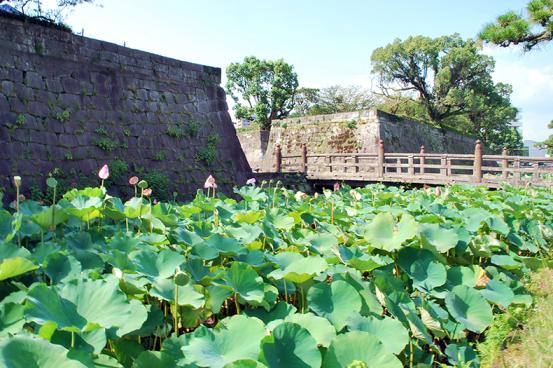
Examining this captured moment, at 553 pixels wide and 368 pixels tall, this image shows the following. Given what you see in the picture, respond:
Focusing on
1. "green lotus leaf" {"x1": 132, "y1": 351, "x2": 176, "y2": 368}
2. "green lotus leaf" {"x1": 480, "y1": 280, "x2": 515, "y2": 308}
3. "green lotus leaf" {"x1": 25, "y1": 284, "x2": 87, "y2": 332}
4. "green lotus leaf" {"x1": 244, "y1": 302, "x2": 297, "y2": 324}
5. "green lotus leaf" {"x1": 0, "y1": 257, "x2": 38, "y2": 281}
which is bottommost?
"green lotus leaf" {"x1": 480, "y1": 280, "x2": 515, "y2": 308}

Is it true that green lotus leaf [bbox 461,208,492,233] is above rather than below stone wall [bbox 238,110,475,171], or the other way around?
below

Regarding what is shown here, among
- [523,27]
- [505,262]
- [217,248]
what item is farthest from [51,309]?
[523,27]

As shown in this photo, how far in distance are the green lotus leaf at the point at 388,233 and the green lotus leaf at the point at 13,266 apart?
41.4 inches

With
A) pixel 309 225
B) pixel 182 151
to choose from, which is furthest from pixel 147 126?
pixel 309 225

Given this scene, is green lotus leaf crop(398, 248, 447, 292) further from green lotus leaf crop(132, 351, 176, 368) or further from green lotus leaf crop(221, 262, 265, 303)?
green lotus leaf crop(132, 351, 176, 368)

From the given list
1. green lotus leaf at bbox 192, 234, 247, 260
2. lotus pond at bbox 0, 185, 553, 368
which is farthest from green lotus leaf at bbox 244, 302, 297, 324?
green lotus leaf at bbox 192, 234, 247, 260

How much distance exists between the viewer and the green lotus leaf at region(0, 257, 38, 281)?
91 cm

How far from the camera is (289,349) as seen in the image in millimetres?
854

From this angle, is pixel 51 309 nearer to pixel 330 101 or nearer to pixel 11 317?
pixel 11 317

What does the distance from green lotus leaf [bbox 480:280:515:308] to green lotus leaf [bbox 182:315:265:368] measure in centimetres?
94

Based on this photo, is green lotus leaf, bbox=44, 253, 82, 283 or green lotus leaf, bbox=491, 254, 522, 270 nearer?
green lotus leaf, bbox=44, 253, 82, 283

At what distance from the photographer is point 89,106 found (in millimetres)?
6188

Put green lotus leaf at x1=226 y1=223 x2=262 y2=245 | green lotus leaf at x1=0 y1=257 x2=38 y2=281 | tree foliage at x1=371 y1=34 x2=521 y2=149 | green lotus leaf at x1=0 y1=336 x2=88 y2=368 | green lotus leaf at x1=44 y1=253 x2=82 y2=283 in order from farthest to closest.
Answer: tree foliage at x1=371 y1=34 x2=521 y2=149 → green lotus leaf at x1=226 y1=223 x2=262 y2=245 → green lotus leaf at x1=44 y1=253 x2=82 y2=283 → green lotus leaf at x1=0 y1=257 x2=38 y2=281 → green lotus leaf at x1=0 y1=336 x2=88 y2=368

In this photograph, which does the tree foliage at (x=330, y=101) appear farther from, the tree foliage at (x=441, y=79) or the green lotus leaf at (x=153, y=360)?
the green lotus leaf at (x=153, y=360)
